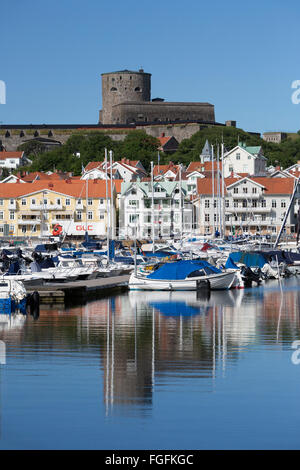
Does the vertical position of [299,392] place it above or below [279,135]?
below

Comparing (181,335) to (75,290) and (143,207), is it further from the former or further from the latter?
(143,207)

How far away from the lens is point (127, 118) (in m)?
157

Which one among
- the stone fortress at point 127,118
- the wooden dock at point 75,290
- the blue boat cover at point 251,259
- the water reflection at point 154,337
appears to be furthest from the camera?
the stone fortress at point 127,118

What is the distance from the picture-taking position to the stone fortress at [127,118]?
488 ft

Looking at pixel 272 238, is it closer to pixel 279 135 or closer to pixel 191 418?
pixel 191 418

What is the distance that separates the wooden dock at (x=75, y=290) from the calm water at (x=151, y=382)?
309cm

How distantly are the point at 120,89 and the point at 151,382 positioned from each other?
148 meters

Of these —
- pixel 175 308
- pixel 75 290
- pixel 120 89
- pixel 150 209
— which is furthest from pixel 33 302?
pixel 120 89

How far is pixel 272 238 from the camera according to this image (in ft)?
227

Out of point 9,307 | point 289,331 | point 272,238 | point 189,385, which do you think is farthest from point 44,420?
point 272,238

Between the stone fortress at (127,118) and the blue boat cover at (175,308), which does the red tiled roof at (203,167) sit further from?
the blue boat cover at (175,308)

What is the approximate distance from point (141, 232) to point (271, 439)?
65.0 metres

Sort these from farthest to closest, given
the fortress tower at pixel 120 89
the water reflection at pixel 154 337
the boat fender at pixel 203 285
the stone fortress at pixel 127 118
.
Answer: the fortress tower at pixel 120 89 < the stone fortress at pixel 127 118 < the boat fender at pixel 203 285 < the water reflection at pixel 154 337

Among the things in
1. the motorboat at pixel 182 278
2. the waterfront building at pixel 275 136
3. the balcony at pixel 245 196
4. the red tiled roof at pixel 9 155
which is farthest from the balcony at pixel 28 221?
the waterfront building at pixel 275 136
